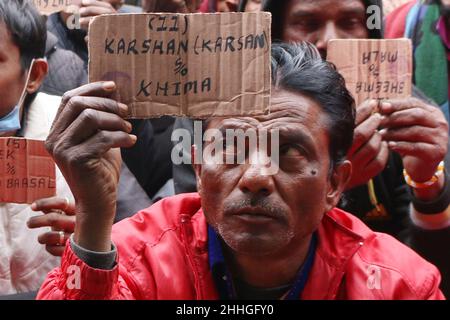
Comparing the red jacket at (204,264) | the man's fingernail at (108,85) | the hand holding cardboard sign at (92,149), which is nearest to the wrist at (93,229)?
the hand holding cardboard sign at (92,149)

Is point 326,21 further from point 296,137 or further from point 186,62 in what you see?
point 186,62

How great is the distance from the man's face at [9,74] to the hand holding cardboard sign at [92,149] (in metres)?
1.07

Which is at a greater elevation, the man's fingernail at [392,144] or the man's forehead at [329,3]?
the man's forehead at [329,3]

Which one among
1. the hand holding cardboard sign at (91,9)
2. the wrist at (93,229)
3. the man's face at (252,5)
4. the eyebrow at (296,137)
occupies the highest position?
the man's face at (252,5)

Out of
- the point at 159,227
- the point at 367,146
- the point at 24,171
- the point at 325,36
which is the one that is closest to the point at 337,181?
the point at 367,146

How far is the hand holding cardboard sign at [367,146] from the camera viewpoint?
3.29 metres

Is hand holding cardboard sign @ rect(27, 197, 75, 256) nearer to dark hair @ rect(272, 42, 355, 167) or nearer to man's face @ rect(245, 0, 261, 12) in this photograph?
dark hair @ rect(272, 42, 355, 167)

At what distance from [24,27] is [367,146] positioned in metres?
1.34

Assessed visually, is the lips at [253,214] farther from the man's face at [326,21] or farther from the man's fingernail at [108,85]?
the man's face at [326,21]

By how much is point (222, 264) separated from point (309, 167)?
0.38 metres

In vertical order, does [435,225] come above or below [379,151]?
below
